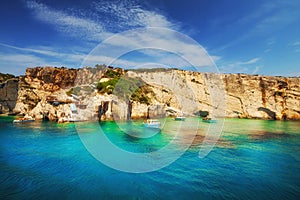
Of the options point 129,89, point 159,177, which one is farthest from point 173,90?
point 159,177

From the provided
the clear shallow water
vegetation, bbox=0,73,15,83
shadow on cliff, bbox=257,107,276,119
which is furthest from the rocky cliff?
the clear shallow water

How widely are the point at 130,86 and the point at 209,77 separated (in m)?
26.5

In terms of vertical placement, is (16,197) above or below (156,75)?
below

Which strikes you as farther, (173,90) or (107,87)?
(173,90)

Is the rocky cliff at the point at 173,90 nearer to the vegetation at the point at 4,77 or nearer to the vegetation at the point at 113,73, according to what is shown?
the vegetation at the point at 113,73

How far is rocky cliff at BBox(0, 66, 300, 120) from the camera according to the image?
144 feet

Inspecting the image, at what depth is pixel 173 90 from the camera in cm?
5069

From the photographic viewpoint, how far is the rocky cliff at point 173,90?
43.8 m

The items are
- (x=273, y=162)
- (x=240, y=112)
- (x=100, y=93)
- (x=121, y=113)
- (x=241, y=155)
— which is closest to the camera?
(x=273, y=162)

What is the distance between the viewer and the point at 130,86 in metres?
40.8

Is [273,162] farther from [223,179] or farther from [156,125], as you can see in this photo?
[156,125]

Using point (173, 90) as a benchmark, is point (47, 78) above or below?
above

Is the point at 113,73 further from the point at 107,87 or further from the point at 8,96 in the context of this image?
the point at 8,96

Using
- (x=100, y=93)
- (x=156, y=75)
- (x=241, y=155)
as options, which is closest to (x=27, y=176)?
(x=241, y=155)
